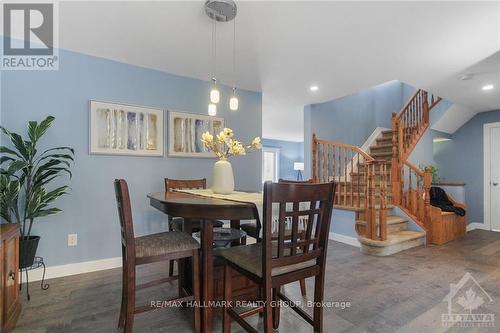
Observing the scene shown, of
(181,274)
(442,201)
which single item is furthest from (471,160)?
(181,274)

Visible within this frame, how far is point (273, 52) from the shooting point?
2.76 meters

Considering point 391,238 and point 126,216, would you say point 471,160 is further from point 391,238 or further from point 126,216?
point 126,216

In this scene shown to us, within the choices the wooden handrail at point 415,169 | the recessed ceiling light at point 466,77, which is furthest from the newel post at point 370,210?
the recessed ceiling light at point 466,77

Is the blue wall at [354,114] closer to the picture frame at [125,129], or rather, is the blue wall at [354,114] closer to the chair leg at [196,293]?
the picture frame at [125,129]

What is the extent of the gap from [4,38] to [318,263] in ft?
11.0

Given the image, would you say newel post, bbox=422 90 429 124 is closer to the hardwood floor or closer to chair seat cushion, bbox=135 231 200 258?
the hardwood floor

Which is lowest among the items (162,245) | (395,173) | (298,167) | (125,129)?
(162,245)

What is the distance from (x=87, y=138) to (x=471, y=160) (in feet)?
22.5

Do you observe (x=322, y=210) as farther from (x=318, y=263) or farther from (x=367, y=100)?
(x=367, y=100)

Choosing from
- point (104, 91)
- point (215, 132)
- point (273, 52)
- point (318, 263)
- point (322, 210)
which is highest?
point (273, 52)

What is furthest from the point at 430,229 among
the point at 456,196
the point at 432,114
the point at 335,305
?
the point at 335,305

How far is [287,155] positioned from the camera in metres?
10.0

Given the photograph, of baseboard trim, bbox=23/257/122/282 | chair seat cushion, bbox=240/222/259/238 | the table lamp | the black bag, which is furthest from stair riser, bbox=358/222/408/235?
the table lamp

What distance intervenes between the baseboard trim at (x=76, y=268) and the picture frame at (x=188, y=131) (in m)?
1.38
